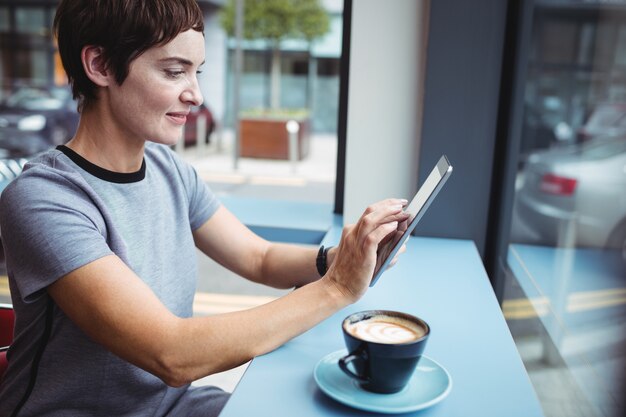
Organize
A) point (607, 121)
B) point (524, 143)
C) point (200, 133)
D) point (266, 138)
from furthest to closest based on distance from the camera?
point (266, 138), point (200, 133), point (607, 121), point (524, 143)

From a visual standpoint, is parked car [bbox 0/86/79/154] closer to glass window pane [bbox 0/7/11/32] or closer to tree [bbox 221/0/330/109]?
tree [bbox 221/0/330/109]

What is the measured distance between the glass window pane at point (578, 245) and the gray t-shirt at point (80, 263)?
2.38 ft

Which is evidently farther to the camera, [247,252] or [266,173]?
[266,173]

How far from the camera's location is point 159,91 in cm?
111

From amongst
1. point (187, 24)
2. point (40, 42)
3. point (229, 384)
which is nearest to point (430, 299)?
point (187, 24)

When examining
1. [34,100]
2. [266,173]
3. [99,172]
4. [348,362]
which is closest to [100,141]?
[99,172]

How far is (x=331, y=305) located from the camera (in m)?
1.00

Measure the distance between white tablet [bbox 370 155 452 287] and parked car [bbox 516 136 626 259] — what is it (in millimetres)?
2309

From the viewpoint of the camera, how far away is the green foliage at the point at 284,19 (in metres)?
9.24

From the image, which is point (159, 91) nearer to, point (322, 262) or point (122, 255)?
point (122, 255)

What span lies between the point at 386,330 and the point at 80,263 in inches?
18.8

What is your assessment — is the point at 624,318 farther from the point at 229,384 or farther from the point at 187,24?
the point at 187,24

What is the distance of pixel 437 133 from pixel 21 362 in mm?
1271

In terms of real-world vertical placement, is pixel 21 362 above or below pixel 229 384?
above
